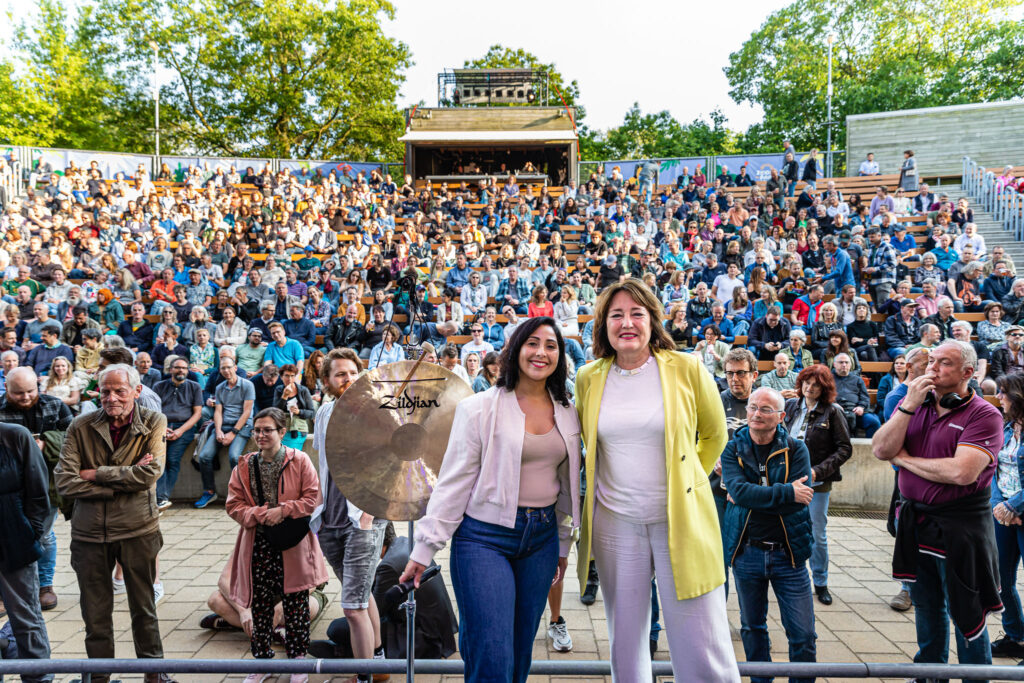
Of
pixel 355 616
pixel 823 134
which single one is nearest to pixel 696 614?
pixel 355 616

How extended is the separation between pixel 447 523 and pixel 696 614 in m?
0.96

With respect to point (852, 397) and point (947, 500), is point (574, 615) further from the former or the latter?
point (852, 397)

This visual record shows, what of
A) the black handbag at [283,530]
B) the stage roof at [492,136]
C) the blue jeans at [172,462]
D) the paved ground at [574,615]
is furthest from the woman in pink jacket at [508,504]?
the stage roof at [492,136]

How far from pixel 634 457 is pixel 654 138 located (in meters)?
45.4

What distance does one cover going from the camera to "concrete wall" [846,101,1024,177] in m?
21.4

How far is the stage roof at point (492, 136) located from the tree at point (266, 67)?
1279cm

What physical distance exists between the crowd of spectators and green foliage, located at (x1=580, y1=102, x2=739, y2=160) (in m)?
25.1

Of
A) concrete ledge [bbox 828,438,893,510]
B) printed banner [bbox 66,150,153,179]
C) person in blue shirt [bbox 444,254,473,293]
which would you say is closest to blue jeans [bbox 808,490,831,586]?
concrete ledge [bbox 828,438,893,510]

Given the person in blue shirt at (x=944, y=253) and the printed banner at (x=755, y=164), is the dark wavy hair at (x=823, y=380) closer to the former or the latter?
the person in blue shirt at (x=944, y=253)

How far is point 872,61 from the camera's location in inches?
1650

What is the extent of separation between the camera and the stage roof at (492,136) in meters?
23.1

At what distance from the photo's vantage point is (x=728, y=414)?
16.5ft

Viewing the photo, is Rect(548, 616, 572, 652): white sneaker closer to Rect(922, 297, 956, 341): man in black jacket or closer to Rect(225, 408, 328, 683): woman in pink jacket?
Rect(225, 408, 328, 683): woman in pink jacket

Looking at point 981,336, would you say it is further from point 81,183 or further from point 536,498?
point 81,183
